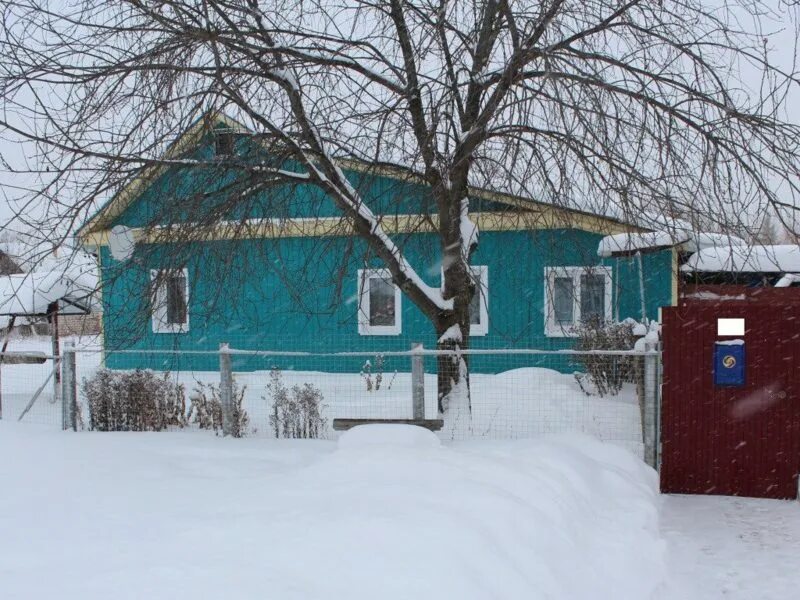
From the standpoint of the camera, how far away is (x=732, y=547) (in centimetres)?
590

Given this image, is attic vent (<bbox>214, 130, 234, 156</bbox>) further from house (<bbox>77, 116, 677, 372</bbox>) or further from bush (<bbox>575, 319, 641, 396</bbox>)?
bush (<bbox>575, 319, 641, 396</bbox>)

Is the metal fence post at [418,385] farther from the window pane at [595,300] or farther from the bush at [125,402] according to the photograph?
the window pane at [595,300]

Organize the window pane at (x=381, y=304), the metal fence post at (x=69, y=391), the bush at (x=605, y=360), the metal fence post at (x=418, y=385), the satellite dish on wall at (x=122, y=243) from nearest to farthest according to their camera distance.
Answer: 1. the metal fence post at (x=418, y=385)
2. the satellite dish on wall at (x=122, y=243)
3. the metal fence post at (x=69, y=391)
4. the bush at (x=605, y=360)
5. the window pane at (x=381, y=304)

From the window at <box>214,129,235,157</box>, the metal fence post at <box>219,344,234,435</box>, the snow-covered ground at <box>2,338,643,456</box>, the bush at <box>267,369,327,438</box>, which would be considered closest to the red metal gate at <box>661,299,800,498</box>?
the snow-covered ground at <box>2,338,643,456</box>

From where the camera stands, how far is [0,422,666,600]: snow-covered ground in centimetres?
347

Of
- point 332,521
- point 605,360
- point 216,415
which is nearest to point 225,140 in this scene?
point 216,415

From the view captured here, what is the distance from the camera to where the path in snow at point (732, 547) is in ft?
16.6

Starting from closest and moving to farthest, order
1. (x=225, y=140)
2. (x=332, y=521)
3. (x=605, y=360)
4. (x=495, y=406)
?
(x=332, y=521) → (x=225, y=140) → (x=495, y=406) → (x=605, y=360)

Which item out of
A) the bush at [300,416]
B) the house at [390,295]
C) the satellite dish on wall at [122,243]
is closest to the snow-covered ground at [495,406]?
the bush at [300,416]

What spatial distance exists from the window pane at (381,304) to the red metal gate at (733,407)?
328 inches

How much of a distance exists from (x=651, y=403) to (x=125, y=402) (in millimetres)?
6283

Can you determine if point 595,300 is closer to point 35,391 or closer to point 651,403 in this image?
point 651,403

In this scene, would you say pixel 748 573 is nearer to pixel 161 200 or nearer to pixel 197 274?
pixel 197 274

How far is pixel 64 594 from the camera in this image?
3221 mm
